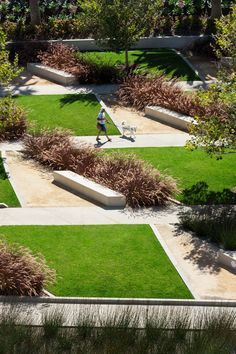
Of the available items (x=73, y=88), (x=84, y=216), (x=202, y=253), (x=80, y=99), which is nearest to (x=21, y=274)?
(x=84, y=216)

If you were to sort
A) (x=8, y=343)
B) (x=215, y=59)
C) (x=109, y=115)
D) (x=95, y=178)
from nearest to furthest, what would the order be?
(x=8, y=343)
(x=95, y=178)
(x=109, y=115)
(x=215, y=59)

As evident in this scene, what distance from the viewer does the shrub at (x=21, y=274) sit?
69.2 feet

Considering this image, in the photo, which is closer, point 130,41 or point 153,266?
point 153,266

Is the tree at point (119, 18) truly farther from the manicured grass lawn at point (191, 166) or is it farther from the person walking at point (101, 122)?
the manicured grass lawn at point (191, 166)

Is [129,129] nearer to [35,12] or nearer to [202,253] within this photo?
[202,253]

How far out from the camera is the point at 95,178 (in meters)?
27.5

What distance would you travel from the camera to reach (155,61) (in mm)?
39219

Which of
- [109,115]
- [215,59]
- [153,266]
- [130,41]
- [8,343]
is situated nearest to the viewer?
[8,343]

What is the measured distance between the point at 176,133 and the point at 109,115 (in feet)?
10.8

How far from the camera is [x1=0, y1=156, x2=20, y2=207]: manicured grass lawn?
2656 centimetres

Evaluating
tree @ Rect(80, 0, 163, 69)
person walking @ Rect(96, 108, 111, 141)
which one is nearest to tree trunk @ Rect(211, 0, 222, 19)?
tree @ Rect(80, 0, 163, 69)

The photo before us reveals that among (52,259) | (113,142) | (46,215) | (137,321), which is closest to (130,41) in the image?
(113,142)

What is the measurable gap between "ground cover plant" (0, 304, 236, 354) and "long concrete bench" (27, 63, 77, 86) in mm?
18715

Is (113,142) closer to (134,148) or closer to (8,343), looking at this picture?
(134,148)
